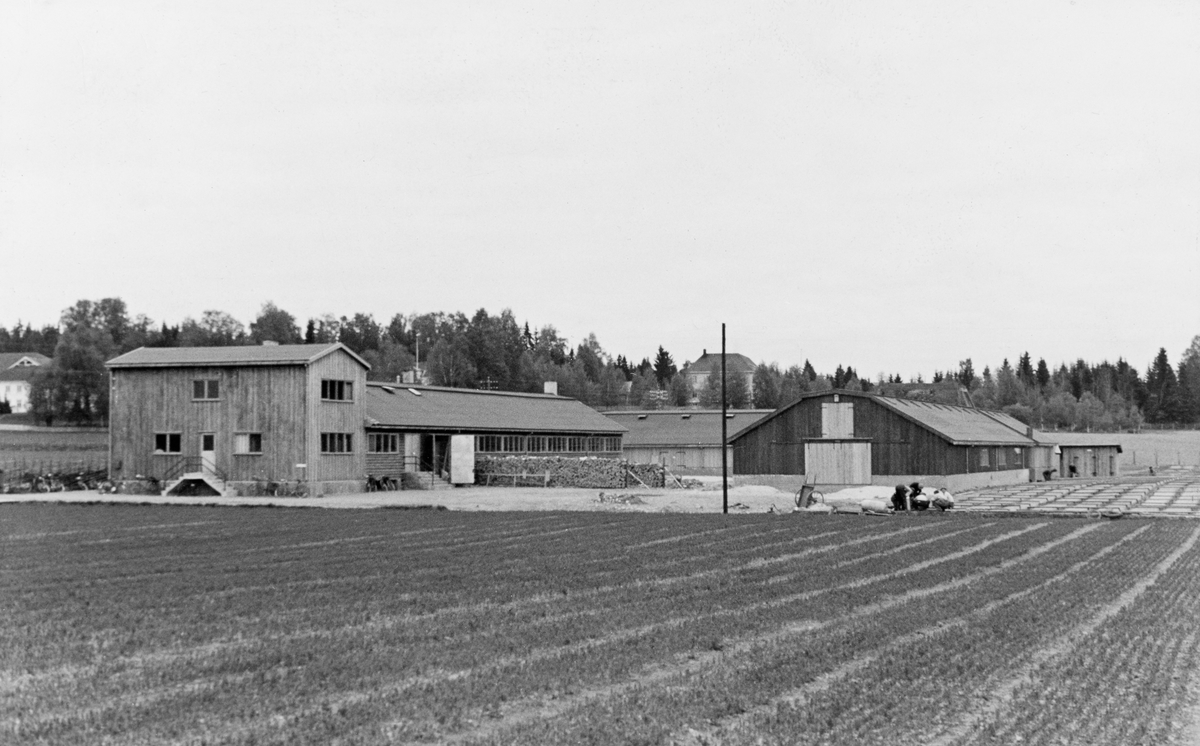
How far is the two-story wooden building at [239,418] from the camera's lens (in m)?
52.6

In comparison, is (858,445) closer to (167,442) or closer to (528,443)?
(528,443)

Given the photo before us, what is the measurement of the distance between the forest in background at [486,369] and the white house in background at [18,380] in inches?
232

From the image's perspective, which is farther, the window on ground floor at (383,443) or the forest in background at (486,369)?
the forest in background at (486,369)

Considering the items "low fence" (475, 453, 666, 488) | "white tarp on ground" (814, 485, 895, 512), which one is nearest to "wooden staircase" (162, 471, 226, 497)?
"low fence" (475, 453, 666, 488)

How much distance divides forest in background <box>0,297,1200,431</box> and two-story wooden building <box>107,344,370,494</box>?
150 ft

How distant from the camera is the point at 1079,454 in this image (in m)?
93.3

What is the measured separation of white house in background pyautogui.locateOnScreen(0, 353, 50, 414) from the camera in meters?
122

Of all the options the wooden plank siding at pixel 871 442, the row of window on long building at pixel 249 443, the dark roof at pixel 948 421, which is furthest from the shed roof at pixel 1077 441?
the row of window on long building at pixel 249 443

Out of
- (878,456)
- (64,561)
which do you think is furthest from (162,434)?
(878,456)

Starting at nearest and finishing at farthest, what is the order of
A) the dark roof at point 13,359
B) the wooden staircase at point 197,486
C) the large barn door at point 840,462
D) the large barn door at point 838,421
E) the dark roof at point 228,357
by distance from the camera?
the wooden staircase at point 197,486 < the dark roof at point 228,357 < the large barn door at point 840,462 < the large barn door at point 838,421 < the dark roof at point 13,359

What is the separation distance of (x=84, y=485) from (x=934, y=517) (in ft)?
134

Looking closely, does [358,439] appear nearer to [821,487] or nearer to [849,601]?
[821,487]

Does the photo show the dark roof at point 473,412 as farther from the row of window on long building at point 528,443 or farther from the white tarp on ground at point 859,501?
the white tarp on ground at point 859,501

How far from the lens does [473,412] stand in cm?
6706
